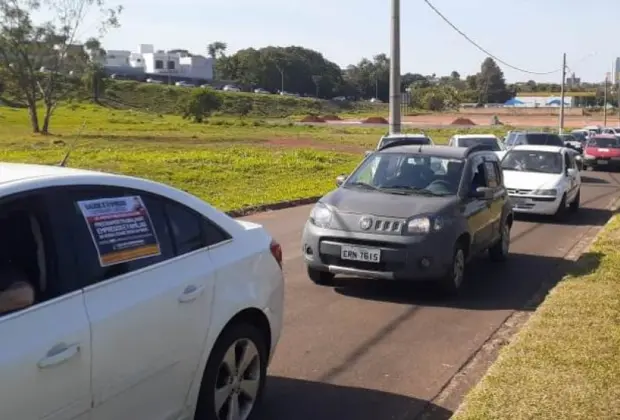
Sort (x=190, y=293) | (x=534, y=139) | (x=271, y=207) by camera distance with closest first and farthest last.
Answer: (x=190, y=293)
(x=271, y=207)
(x=534, y=139)

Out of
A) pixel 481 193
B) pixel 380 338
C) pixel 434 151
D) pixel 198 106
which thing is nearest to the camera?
pixel 380 338

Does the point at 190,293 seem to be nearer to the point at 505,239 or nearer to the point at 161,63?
the point at 505,239

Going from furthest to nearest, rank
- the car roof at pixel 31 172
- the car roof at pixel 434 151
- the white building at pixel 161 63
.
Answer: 1. the white building at pixel 161 63
2. the car roof at pixel 434 151
3. the car roof at pixel 31 172

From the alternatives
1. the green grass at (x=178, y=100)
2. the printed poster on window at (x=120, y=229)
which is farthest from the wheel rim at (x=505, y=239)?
the green grass at (x=178, y=100)

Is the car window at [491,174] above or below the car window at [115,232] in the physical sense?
below

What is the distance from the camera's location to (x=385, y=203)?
915 cm

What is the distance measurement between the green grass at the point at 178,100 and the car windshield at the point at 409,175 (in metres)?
94.6

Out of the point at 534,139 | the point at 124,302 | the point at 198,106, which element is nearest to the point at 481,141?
the point at 534,139

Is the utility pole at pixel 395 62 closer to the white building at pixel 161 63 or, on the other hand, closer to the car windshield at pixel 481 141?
the car windshield at pixel 481 141

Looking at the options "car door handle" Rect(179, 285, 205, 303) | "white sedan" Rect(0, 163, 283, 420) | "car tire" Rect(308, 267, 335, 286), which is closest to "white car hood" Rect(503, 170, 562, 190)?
"car tire" Rect(308, 267, 335, 286)

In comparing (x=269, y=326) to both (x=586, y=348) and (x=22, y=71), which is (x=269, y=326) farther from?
(x=22, y=71)

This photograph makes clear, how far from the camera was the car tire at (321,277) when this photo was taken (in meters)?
9.53

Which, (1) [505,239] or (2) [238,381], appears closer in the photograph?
(2) [238,381]

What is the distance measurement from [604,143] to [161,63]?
145 meters
